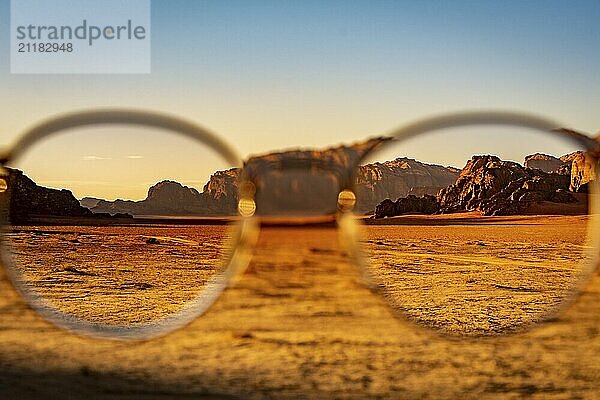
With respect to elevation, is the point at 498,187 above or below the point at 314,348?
above

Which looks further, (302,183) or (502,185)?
(502,185)

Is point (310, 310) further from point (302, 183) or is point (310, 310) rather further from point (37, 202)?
point (37, 202)

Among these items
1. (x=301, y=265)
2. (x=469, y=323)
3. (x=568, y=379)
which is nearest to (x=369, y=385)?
(x=568, y=379)

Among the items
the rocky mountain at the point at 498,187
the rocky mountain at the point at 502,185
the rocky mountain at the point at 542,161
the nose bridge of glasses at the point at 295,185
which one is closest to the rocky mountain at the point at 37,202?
the nose bridge of glasses at the point at 295,185

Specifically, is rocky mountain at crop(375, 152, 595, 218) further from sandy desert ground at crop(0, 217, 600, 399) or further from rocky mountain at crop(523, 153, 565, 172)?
sandy desert ground at crop(0, 217, 600, 399)

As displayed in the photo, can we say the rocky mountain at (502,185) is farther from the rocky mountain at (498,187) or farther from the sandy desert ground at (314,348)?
the sandy desert ground at (314,348)

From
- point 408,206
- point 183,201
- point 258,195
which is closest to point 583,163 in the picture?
point 408,206
